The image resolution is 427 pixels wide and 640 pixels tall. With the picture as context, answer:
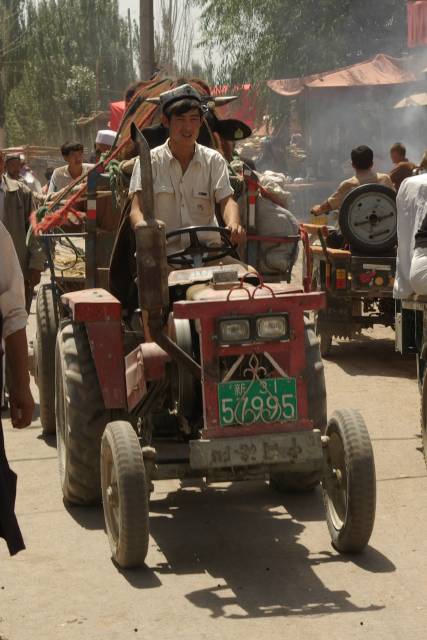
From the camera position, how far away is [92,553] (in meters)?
6.22

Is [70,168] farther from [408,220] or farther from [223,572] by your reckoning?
[223,572]

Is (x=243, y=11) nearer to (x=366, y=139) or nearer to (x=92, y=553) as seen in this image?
(x=366, y=139)

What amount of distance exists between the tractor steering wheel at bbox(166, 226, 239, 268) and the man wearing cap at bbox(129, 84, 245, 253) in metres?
0.14

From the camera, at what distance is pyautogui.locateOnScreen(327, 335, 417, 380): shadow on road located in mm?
11930

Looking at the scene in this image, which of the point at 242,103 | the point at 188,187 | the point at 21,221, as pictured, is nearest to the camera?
the point at 188,187

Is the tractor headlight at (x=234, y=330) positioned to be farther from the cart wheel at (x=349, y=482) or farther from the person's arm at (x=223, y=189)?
the person's arm at (x=223, y=189)

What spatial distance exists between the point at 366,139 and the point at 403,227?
27347 mm

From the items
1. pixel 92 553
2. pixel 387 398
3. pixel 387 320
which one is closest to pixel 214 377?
pixel 92 553

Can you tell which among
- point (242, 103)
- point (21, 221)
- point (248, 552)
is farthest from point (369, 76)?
point (248, 552)

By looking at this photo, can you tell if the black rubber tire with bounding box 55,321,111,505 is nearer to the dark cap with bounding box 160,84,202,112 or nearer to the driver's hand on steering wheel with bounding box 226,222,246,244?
the driver's hand on steering wheel with bounding box 226,222,246,244

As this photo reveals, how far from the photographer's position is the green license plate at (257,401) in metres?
5.71

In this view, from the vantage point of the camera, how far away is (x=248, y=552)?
6180 millimetres

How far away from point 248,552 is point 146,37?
A: 1658 centimetres

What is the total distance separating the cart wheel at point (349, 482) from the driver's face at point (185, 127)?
1.98m
